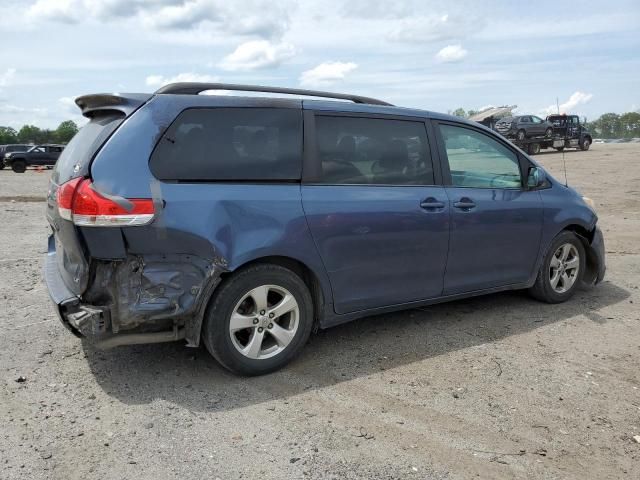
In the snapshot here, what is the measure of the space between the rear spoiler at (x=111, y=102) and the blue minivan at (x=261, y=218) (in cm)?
1

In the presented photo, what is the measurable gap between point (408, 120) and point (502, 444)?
8.26 ft

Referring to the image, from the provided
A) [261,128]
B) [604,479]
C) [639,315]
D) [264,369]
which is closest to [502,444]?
[604,479]

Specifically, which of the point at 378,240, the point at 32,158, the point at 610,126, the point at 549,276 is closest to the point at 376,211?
the point at 378,240

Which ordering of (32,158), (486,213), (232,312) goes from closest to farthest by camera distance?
1. (232,312)
2. (486,213)
3. (32,158)

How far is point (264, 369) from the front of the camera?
3850 millimetres

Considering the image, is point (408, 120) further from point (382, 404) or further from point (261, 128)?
point (382, 404)

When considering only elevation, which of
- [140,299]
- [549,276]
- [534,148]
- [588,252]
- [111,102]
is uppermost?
[534,148]

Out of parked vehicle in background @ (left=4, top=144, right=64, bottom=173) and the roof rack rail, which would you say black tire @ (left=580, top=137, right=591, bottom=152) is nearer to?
parked vehicle in background @ (left=4, top=144, right=64, bottom=173)

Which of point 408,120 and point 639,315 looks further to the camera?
point 639,315

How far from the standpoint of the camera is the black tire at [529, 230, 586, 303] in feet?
17.6

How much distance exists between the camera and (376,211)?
4.14 meters

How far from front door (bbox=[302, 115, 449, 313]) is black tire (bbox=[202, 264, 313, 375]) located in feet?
0.94

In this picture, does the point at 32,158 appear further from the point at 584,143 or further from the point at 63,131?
the point at 63,131

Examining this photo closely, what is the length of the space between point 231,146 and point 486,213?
223 centimetres
